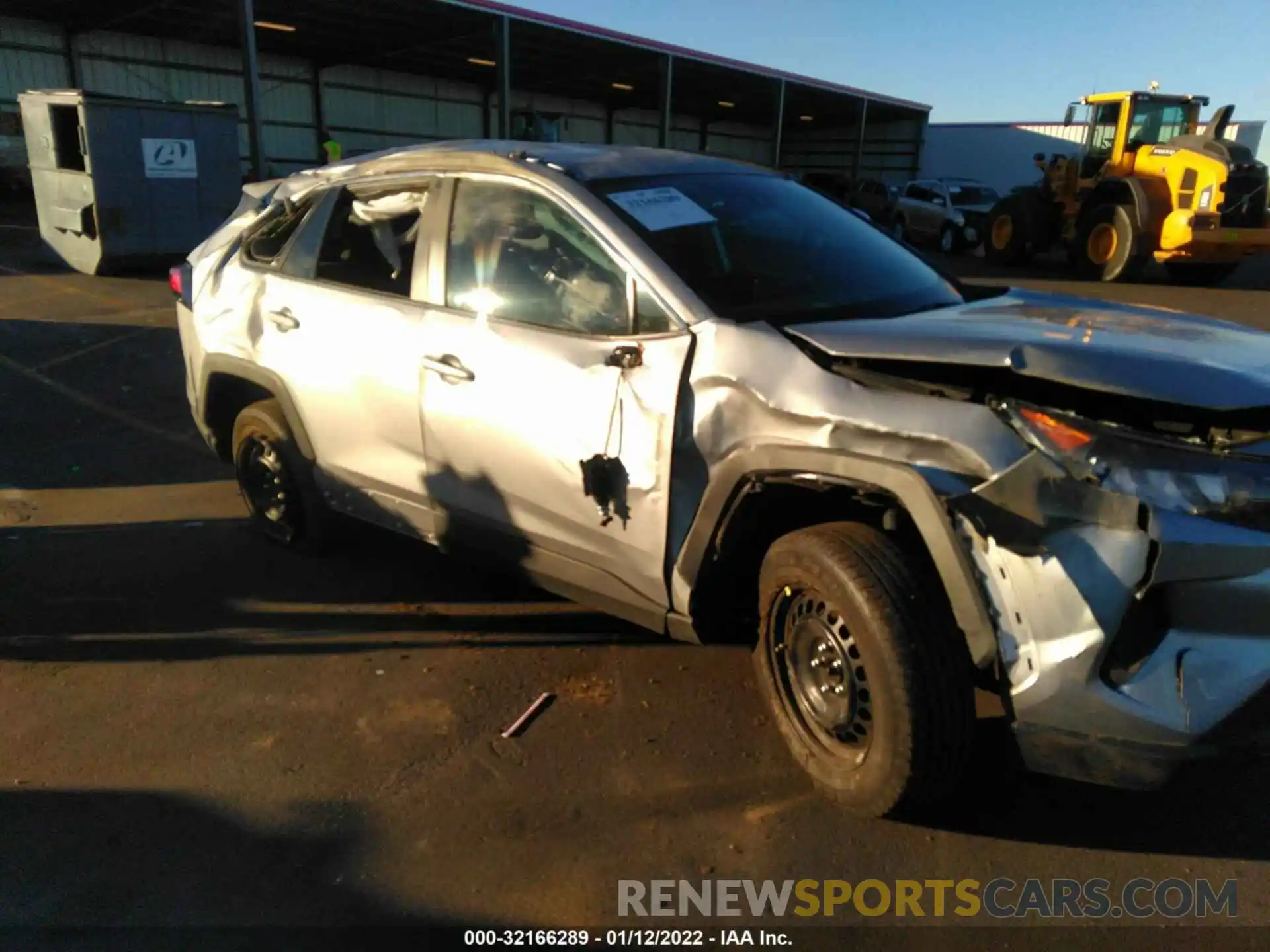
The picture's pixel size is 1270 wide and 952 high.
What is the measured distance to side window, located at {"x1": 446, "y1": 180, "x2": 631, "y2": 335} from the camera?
310 cm

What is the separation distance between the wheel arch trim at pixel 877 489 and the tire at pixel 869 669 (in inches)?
3.9

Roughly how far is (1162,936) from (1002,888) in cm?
37

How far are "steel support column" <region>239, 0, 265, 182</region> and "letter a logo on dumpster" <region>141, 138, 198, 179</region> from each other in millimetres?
3228

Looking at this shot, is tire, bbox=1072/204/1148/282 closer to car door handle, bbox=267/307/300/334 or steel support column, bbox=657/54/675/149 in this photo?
steel support column, bbox=657/54/675/149

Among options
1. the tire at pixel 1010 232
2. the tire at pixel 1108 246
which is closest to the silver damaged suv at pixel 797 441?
the tire at pixel 1108 246

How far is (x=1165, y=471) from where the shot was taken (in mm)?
2135

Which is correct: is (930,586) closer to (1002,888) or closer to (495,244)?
(1002,888)

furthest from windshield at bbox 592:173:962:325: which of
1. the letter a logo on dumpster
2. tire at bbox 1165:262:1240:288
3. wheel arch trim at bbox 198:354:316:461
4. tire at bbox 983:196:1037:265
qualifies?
tire at bbox 983:196:1037:265

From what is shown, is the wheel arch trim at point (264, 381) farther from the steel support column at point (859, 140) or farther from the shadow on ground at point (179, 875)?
the steel support column at point (859, 140)

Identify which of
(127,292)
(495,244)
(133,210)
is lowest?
(127,292)

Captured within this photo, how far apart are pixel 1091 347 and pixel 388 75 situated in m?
30.8

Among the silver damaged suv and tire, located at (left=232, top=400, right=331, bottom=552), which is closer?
the silver damaged suv

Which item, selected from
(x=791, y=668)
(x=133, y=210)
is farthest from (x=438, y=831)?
(x=133, y=210)

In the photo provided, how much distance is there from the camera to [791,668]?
113 inches
